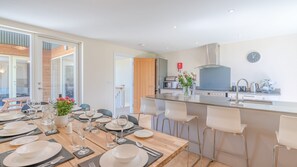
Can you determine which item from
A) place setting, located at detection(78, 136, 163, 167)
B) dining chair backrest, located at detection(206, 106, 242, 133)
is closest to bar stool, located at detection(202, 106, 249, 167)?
dining chair backrest, located at detection(206, 106, 242, 133)

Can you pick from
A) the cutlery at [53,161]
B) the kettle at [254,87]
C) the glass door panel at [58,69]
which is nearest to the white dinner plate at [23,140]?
the cutlery at [53,161]

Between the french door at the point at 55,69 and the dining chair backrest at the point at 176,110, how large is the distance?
2.45 m

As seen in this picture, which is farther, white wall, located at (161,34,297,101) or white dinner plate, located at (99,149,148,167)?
white wall, located at (161,34,297,101)

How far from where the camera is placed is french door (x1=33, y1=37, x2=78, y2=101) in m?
3.16

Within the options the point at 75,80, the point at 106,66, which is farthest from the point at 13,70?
the point at 106,66

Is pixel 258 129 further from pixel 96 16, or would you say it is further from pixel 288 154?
pixel 96 16

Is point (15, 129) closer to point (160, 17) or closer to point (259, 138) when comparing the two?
point (160, 17)

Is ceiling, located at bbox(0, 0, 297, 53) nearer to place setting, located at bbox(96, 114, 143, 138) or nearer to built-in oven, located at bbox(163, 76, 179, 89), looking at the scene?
place setting, located at bbox(96, 114, 143, 138)

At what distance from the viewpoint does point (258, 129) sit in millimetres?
1798

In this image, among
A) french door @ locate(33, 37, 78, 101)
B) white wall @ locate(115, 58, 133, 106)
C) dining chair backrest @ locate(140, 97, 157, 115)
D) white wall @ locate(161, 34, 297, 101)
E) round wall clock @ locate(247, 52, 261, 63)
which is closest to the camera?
dining chair backrest @ locate(140, 97, 157, 115)

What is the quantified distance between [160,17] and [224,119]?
1.97 m

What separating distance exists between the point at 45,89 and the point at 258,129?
411 centimetres

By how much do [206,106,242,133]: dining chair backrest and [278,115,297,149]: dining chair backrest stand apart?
36 centimetres

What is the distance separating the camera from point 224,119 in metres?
1.75
